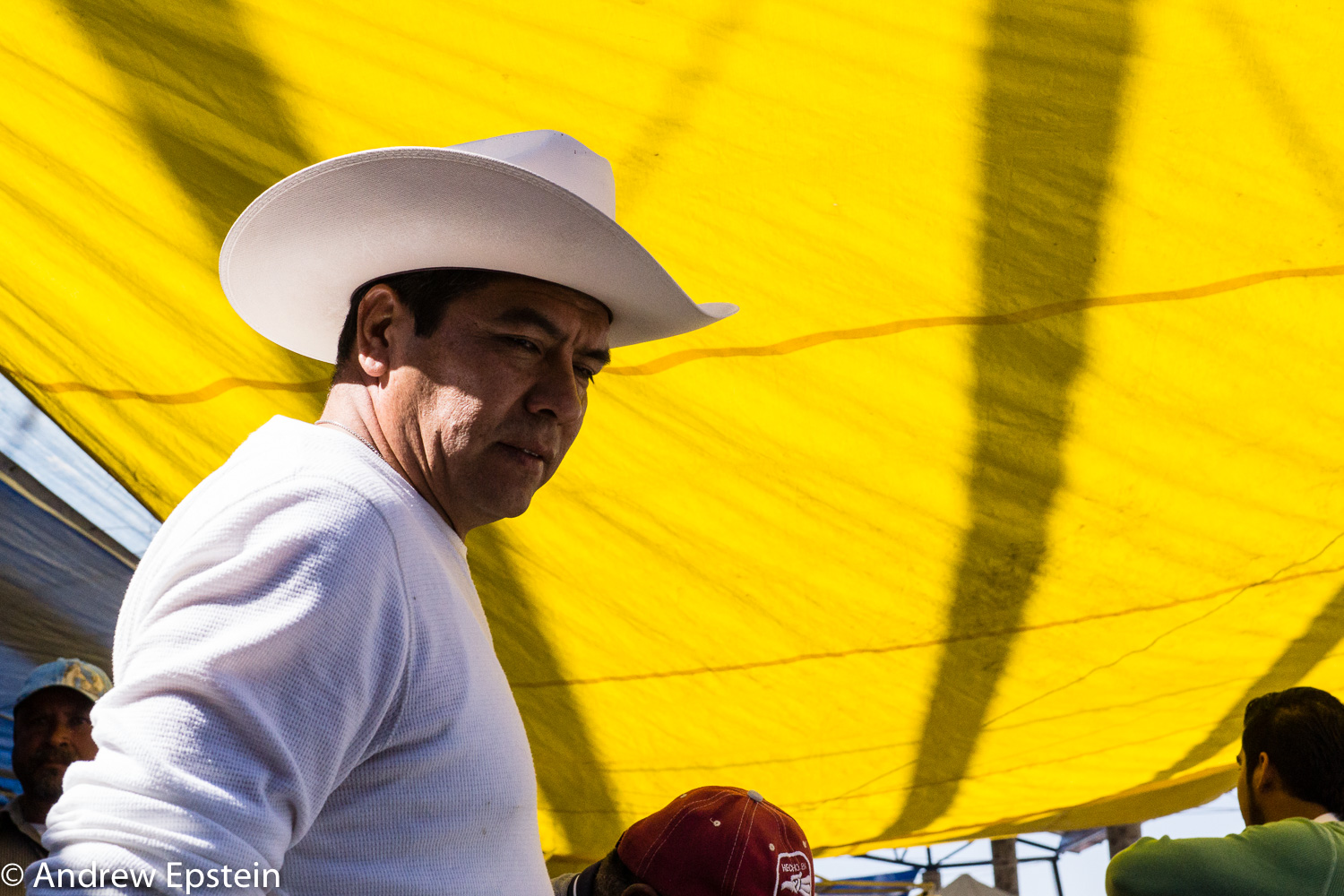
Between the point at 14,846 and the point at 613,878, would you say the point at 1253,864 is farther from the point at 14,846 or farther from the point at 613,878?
the point at 14,846

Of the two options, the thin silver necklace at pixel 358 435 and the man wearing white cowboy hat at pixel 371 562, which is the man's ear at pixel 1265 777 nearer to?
the man wearing white cowboy hat at pixel 371 562

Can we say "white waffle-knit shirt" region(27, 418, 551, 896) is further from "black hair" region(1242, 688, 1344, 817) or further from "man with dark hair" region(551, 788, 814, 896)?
"black hair" region(1242, 688, 1344, 817)

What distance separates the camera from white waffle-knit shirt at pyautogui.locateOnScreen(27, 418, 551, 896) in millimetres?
652

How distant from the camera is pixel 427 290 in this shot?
1027 mm

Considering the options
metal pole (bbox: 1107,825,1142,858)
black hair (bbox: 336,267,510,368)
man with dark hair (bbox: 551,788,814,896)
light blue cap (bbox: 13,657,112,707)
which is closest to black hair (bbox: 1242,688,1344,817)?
man with dark hair (bbox: 551,788,814,896)

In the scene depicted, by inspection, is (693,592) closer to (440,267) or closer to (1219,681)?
(1219,681)

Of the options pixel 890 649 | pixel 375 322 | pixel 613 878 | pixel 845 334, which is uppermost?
pixel 375 322

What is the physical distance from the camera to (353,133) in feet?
6.12

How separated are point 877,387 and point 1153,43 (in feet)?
2.54

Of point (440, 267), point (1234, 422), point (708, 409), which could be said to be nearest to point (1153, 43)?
point (1234, 422)

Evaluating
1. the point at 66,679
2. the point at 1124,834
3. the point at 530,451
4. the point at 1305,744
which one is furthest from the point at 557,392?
the point at 1124,834

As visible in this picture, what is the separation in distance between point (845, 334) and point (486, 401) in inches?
48.2

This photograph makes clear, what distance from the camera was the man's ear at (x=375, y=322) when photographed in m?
1.00

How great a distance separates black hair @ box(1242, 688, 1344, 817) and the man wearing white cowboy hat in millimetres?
1595
